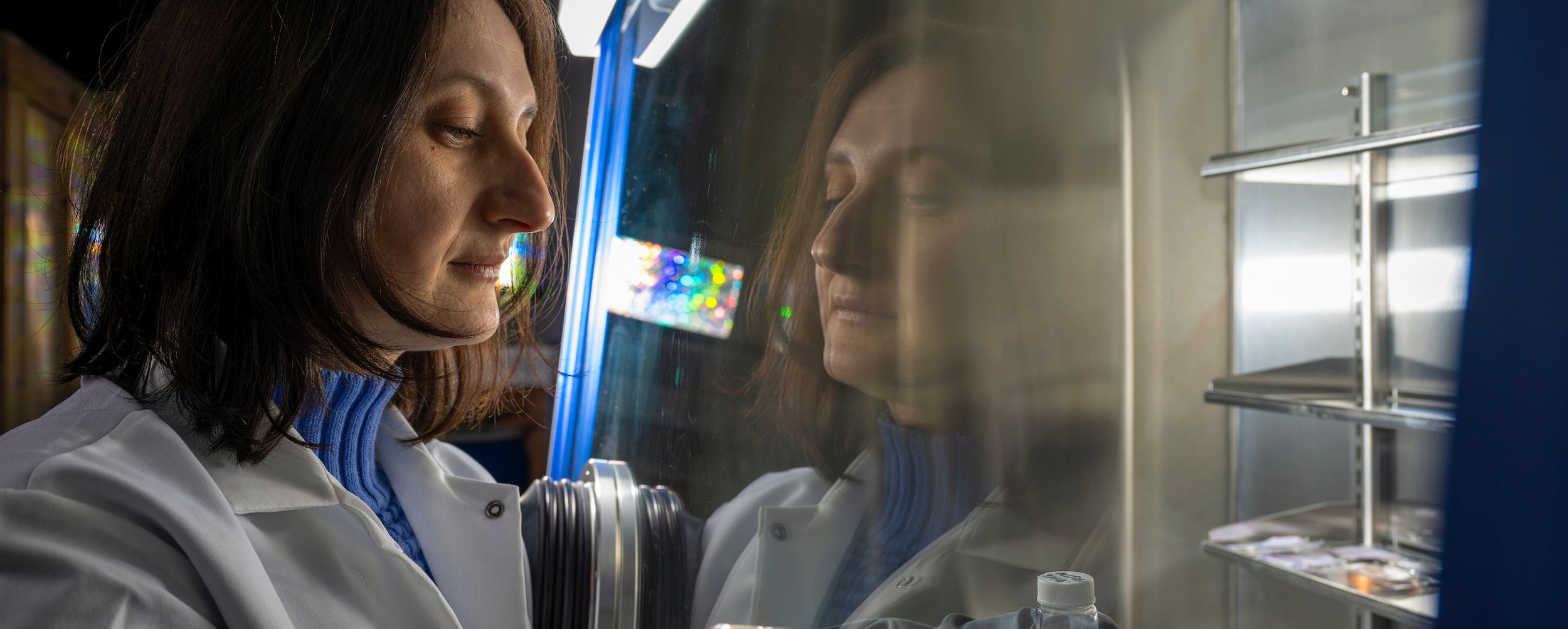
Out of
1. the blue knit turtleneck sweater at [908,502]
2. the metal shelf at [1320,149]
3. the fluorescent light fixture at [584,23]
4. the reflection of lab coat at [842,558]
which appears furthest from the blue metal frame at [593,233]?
the metal shelf at [1320,149]

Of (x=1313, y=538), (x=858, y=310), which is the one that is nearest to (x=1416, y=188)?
(x=1313, y=538)

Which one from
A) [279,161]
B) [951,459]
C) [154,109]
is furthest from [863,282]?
[154,109]

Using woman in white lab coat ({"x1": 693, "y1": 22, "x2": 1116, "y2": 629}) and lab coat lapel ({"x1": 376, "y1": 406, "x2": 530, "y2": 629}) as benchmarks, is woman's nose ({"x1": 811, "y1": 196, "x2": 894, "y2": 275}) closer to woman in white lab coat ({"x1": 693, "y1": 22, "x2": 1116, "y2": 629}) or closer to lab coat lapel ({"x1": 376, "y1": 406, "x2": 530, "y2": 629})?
woman in white lab coat ({"x1": 693, "y1": 22, "x2": 1116, "y2": 629})

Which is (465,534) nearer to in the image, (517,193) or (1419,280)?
(517,193)

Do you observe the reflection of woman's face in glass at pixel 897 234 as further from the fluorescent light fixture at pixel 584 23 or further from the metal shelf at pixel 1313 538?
the fluorescent light fixture at pixel 584 23

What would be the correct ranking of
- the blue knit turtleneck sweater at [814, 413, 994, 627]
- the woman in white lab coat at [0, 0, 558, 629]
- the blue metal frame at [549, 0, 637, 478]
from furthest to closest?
1. the blue metal frame at [549, 0, 637, 478]
2. the woman in white lab coat at [0, 0, 558, 629]
3. the blue knit turtleneck sweater at [814, 413, 994, 627]

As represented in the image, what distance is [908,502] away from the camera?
0.54 m

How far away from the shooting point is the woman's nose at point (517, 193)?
902 mm

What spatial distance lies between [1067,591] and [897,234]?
21cm

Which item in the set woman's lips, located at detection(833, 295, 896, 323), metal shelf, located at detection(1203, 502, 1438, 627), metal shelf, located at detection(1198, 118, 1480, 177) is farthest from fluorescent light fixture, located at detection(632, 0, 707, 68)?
metal shelf, located at detection(1203, 502, 1438, 627)

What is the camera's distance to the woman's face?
0.85m

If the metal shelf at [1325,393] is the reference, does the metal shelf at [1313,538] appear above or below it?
below

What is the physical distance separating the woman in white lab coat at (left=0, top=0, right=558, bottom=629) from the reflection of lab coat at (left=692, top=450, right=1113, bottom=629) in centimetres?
34

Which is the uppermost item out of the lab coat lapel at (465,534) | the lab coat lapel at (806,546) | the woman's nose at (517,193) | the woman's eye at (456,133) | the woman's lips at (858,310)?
the woman's eye at (456,133)
